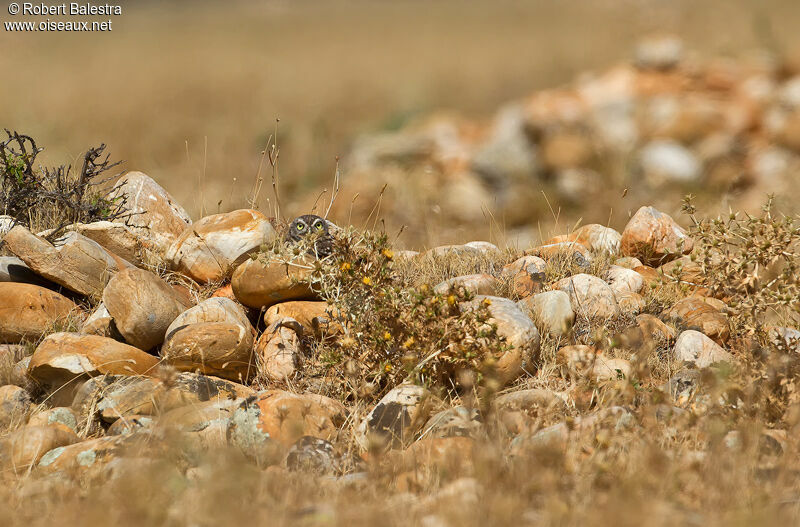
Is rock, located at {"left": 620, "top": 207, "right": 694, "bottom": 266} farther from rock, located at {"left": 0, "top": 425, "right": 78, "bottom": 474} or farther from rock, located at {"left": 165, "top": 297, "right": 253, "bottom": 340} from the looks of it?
rock, located at {"left": 0, "top": 425, "right": 78, "bottom": 474}

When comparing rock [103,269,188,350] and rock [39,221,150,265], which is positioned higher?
rock [39,221,150,265]

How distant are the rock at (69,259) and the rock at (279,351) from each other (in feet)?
2.46

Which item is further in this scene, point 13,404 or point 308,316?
point 308,316

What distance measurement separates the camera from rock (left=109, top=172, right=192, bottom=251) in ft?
11.6

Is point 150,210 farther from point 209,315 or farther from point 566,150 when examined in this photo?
point 566,150

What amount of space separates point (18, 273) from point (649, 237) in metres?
2.82

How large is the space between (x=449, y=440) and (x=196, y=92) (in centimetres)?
1209

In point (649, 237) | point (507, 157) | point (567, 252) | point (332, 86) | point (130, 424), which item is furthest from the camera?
point (332, 86)

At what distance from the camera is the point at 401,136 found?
37.8ft

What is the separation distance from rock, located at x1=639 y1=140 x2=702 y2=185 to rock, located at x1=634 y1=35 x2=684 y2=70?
88.9 inches

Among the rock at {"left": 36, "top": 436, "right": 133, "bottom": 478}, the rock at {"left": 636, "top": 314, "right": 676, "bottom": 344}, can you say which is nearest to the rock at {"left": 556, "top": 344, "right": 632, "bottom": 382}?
the rock at {"left": 636, "top": 314, "right": 676, "bottom": 344}

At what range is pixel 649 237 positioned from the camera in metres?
3.58

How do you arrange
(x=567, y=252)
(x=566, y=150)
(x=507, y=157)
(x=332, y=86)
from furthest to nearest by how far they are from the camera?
(x=332, y=86), (x=507, y=157), (x=566, y=150), (x=567, y=252)

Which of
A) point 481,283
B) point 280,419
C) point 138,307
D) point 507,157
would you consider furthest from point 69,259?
point 507,157
